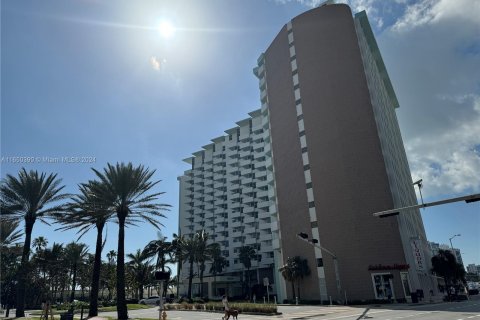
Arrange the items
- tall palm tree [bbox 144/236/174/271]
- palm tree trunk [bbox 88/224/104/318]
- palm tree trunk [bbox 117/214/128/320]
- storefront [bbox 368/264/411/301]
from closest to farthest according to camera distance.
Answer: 1. palm tree trunk [bbox 117/214/128/320]
2. palm tree trunk [bbox 88/224/104/318]
3. storefront [bbox 368/264/411/301]
4. tall palm tree [bbox 144/236/174/271]

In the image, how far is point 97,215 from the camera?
113 ft

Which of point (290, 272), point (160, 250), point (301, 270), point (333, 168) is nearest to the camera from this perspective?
point (301, 270)

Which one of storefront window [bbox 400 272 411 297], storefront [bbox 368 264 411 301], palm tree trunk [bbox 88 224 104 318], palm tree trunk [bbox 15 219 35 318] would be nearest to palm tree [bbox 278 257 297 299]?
storefront [bbox 368 264 411 301]

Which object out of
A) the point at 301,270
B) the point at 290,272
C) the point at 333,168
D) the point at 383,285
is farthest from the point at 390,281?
the point at 333,168

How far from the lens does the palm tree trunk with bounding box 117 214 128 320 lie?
30219 mm

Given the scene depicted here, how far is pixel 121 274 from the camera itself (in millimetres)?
31906

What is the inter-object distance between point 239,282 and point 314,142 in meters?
57.0

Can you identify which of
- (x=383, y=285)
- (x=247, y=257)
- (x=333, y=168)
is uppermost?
(x=333, y=168)

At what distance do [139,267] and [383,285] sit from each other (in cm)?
5377

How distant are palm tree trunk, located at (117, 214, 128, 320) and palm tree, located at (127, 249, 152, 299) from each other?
48.0 meters

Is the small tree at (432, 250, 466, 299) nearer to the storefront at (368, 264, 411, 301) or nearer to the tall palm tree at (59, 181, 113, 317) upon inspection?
the storefront at (368, 264, 411, 301)

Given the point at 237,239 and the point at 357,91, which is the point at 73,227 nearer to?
the point at 357,91

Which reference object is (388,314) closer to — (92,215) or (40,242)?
(92,215)

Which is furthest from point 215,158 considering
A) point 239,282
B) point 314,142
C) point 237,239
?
point 314,142
